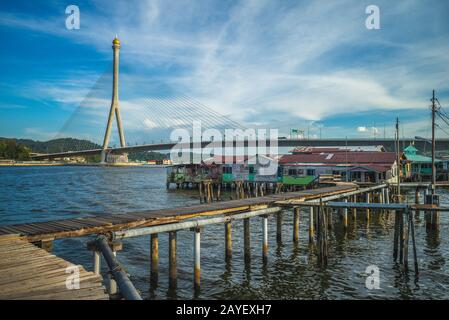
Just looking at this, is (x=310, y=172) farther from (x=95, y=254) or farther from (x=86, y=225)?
(x=95, y=254)

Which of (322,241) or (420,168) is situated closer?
(322,241)

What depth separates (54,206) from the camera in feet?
102

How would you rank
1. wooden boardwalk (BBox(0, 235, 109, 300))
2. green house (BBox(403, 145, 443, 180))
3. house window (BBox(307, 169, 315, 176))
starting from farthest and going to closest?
green house (BBox(403, 145, 443, 180)) → house window (BBox(307, 169, 315, 176)) → wooden boardwalk (BBox(0, 235, 109, 300))

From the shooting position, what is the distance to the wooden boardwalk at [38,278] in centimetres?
512

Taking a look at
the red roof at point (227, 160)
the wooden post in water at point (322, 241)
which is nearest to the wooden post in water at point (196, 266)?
the wooden post in water at point (322, 241)

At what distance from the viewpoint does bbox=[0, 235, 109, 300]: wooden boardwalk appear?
16.8 feet

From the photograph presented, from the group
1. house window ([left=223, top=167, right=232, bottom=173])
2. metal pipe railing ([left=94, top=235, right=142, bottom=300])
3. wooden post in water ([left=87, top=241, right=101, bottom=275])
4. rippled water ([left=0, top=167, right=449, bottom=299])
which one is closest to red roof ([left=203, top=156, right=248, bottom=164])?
house window ([left=223, top=167, right=232, bottom=173])

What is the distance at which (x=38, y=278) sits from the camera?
19.4ft

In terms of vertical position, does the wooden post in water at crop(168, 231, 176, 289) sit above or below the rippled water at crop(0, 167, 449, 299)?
above

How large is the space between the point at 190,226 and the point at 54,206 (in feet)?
81.4

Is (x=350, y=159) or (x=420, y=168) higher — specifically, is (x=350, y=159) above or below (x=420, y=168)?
above

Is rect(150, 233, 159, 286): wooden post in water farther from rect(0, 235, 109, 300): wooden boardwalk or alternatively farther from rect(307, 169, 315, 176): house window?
rect(307, 169, 315, 176): house window

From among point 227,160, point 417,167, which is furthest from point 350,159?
Result: point 417,167
